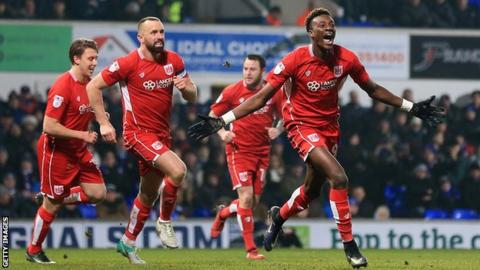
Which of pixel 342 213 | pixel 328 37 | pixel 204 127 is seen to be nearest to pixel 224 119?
pixel 204 127

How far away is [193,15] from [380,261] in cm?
1148

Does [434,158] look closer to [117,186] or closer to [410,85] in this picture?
[410,85]

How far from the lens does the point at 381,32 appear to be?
26062 mm

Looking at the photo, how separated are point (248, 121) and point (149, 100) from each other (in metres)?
3.94

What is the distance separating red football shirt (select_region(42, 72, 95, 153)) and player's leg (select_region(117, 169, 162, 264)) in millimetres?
986

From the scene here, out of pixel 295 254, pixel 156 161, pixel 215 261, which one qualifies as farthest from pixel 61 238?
pixel 156 161

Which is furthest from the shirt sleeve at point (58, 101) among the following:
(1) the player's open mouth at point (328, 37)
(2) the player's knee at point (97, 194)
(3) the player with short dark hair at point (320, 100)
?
(1) the player's open mouth at point (328, 37)

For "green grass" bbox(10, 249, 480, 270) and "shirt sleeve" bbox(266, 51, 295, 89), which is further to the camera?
"green grass" bbox(10, 249, 480, 270)

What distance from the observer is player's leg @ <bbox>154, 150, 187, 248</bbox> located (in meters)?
13.5

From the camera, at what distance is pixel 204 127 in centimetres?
1255

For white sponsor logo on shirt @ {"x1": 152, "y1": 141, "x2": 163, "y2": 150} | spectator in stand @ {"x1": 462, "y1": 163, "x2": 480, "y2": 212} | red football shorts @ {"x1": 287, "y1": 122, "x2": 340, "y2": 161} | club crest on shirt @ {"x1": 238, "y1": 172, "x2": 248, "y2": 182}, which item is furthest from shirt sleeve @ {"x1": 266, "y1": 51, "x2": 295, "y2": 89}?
spectator in stand @ {"x1": 462, "y1": 163, "x2": 480, "y2": 212}

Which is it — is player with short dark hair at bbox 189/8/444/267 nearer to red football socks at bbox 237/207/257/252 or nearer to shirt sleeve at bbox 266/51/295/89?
shirt sleeve at bbox 266/51/295/89

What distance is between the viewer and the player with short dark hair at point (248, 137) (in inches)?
669

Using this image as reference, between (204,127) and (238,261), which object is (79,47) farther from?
(238,261)
